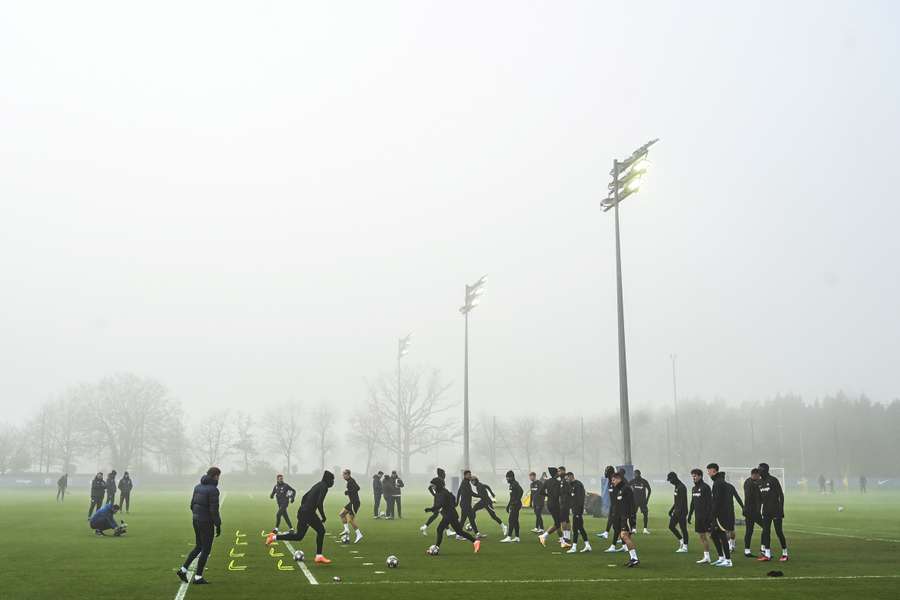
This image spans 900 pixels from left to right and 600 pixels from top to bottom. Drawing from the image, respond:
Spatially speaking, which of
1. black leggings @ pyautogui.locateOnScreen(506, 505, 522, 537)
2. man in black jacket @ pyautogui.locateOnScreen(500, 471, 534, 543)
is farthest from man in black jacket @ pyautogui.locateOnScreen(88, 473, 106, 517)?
black leggings @ pyautogui.locateOnScreen(506, 505, 522, 537)

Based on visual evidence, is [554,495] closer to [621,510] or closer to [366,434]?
[621,510]

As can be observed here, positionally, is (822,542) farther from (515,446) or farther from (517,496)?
(515,446)

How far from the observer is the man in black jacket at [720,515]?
18000mm

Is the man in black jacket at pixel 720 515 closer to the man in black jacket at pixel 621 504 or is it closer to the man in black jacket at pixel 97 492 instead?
the man in black jacket at pixel 621 504

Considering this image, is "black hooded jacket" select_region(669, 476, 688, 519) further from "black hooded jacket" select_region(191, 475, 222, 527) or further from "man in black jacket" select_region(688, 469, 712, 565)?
"black hooded jacket" select_region(191, 475, 222, 527)

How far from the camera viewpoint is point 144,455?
109875 millimetres

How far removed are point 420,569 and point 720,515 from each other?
673cm

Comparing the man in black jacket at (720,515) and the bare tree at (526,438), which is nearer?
the man in black jacket at (720,515)

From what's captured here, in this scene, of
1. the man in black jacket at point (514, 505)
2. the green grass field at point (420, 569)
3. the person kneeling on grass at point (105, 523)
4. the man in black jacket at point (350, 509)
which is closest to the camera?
the green grass field at point (420, 569)

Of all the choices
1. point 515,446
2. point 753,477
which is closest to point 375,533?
point 753,477

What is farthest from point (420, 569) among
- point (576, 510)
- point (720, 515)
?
point (720, 515)

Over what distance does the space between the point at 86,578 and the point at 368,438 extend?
328ft

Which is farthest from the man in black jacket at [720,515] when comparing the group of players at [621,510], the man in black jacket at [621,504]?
the man in black jacket at [621,504]

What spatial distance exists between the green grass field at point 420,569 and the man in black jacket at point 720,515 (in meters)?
0.47
